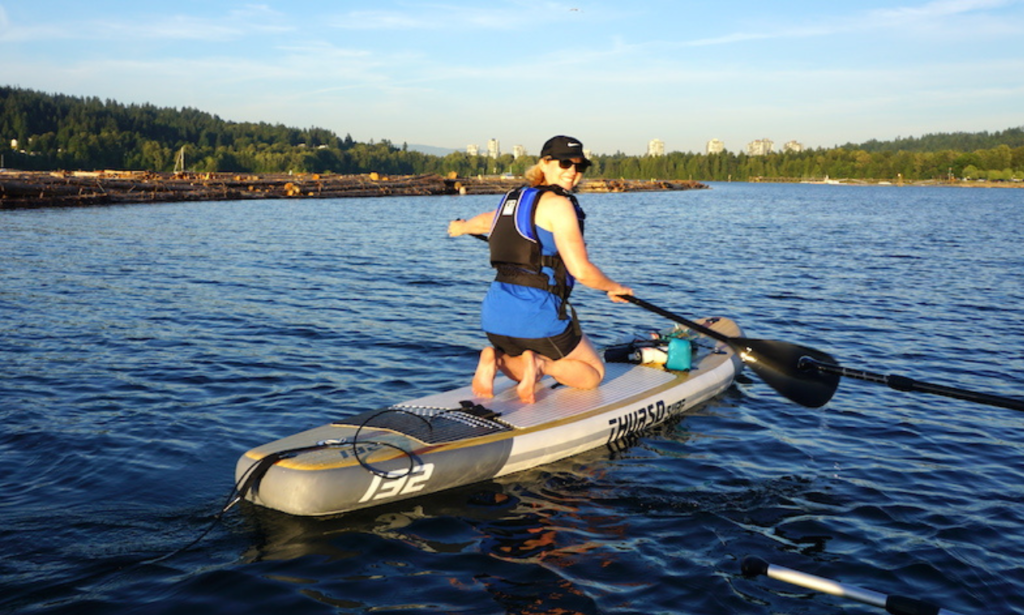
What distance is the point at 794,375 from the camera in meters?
7.25

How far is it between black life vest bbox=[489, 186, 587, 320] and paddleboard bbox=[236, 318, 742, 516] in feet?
3.50

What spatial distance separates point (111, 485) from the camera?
20.3 feet

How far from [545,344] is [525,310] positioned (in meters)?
0.39

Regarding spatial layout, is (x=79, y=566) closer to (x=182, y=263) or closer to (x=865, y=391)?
(x=865, y=391)

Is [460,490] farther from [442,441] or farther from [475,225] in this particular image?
[475,225]


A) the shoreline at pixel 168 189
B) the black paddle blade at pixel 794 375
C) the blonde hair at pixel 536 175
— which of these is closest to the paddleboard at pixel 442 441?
the black paddle blade at pixel 794 375

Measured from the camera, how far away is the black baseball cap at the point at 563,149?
6.52 m

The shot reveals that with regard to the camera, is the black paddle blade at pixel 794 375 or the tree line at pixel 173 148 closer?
the black paddle blade at pixel 794 375

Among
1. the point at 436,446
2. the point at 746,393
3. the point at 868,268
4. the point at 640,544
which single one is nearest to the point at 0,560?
the point at 436,446

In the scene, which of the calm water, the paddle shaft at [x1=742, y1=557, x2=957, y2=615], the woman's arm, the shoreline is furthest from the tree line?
the paddle shaft at [x1=742, y1=557, x2=957, y2=615]

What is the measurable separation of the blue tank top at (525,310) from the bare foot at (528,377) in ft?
1.22

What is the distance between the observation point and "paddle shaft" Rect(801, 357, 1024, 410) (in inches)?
213

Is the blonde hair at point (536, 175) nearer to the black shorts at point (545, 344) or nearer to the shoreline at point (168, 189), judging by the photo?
the black shorts at point (545, 344)

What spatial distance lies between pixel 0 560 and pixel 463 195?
3600 inches
